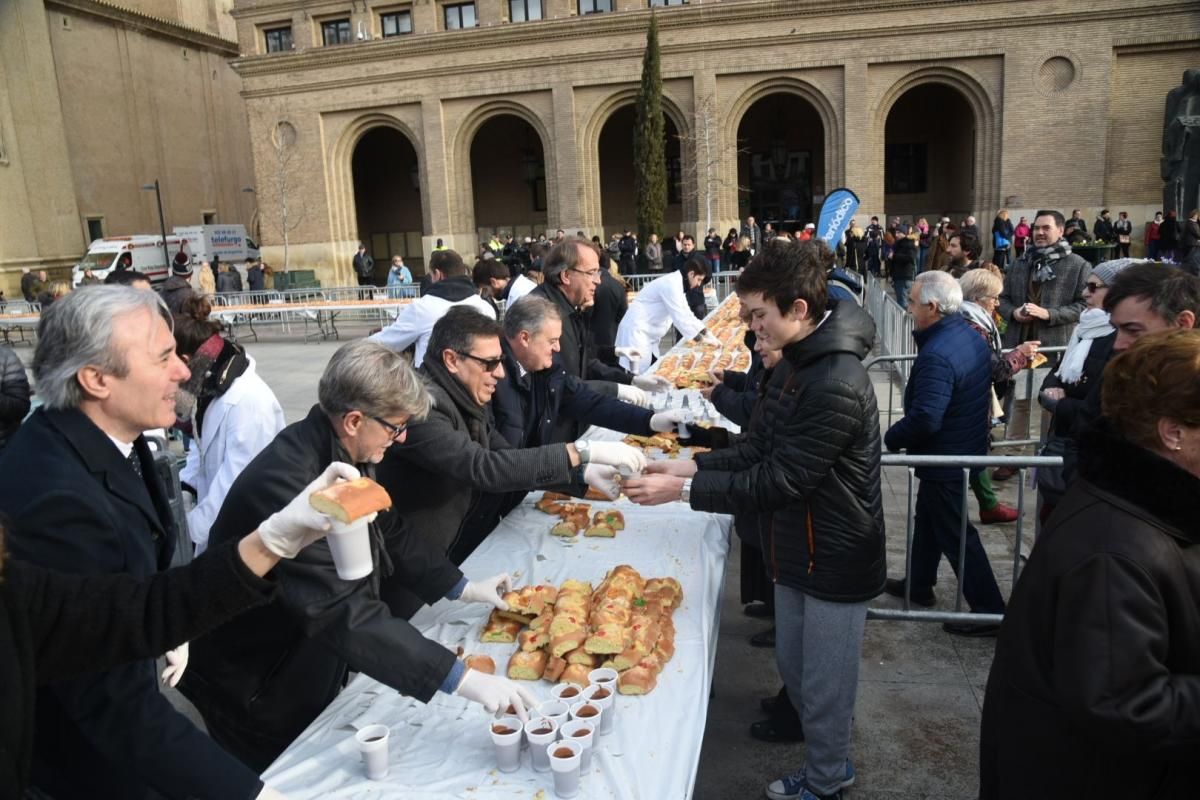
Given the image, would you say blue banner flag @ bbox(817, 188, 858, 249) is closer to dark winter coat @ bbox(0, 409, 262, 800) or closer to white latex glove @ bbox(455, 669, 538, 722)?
white latex glove @ bbox(455, 669, 538, 722)

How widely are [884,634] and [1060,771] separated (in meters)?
2.96

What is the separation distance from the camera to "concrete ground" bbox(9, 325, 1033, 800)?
136 inches


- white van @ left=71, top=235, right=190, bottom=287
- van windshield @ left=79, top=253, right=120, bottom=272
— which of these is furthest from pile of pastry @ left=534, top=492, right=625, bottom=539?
van windshield @ left=79, top=253, right=120, bottom=272

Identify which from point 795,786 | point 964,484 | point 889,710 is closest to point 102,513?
point 795,786

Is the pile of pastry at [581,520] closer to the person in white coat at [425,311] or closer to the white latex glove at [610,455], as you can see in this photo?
the white latex glove at [610,455]

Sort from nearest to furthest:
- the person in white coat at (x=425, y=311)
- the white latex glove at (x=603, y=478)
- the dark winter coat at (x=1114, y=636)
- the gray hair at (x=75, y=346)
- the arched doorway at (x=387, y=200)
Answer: the dark winter coat at (x=1114, y=636) → the gray hair at (x=75, y=346) → the white latex glove at (x=603, y=478) → the person in white coat at (x=425, y=311) → the arched doorway at (x=387, y=200)

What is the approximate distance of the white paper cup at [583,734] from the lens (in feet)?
7.09

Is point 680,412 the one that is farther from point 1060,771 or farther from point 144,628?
point 144,628

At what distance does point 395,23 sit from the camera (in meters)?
30.4

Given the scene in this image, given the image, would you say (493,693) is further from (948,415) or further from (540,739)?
(948,415)

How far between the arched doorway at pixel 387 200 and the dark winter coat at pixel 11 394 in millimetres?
31501

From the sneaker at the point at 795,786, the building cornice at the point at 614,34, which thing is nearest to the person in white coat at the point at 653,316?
the sneaker at the point at 795,786

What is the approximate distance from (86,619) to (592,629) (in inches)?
62.4

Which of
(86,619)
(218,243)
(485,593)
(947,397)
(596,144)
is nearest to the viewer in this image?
(86,619)
